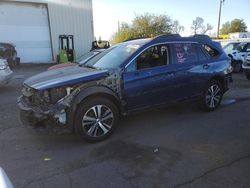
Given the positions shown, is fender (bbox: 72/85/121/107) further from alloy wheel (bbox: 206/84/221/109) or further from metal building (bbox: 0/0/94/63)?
metal building (bbox: 0/0/94/63)

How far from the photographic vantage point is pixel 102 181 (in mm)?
3383

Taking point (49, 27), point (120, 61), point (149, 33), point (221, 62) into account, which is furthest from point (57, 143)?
point (149, 33)

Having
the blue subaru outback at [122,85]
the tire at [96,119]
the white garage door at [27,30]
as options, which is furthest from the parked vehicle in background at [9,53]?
the tire at [96,119]

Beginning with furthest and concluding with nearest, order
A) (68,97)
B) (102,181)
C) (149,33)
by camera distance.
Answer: (149,33) < (68,97) < (102,181)

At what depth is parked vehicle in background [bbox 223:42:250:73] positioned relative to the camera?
1395 cm

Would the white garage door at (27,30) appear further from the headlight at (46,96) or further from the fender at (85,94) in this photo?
the fender at (85,94)

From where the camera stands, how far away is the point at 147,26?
3484cm

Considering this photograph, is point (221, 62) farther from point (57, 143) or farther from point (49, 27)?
point (49, 27)

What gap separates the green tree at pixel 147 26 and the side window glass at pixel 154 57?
30075mm

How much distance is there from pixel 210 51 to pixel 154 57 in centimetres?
174

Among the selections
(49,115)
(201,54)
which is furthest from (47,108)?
(201,54)

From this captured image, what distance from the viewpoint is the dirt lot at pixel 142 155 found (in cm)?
340

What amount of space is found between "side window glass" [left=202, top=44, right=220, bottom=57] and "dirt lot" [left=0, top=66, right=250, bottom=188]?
1.45 meters

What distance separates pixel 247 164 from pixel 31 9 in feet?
68.8
